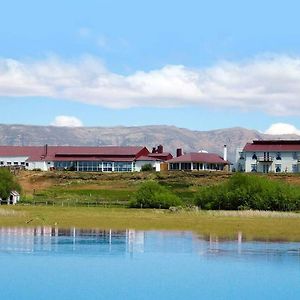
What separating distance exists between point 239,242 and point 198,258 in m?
10.6

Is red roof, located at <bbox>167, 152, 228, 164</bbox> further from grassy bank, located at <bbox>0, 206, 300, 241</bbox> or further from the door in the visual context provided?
grassy bank, located at <bbox>0, 206, 300, 241</bbox>

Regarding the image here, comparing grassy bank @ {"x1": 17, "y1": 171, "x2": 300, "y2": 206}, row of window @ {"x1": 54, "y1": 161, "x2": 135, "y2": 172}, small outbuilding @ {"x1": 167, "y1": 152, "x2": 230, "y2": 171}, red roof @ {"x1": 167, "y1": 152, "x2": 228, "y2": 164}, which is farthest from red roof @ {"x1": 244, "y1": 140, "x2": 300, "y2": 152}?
row of window @ {"x1": 54, "y1": 161, "x2": 135, "y2": 172}

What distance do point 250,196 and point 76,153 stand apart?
233ft

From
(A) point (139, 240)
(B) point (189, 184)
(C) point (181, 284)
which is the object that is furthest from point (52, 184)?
(C) point (181, 284)

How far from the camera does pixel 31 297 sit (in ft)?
119

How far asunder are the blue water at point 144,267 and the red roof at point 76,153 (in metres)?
96.1

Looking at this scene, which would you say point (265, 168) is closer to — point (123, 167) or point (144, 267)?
point (123, 167)

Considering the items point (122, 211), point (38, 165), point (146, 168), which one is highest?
point (38, 165)

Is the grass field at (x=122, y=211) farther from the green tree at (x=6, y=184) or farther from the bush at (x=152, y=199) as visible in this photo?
the green tree at (x=6, y=184)

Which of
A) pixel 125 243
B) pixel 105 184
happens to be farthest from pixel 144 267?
pixel 105 184

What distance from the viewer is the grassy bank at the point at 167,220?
68.7 meters

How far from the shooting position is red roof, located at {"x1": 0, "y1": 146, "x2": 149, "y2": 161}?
519 ft

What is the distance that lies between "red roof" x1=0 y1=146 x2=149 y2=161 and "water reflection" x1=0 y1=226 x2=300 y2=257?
3569 inches

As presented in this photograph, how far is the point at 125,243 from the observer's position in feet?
188
